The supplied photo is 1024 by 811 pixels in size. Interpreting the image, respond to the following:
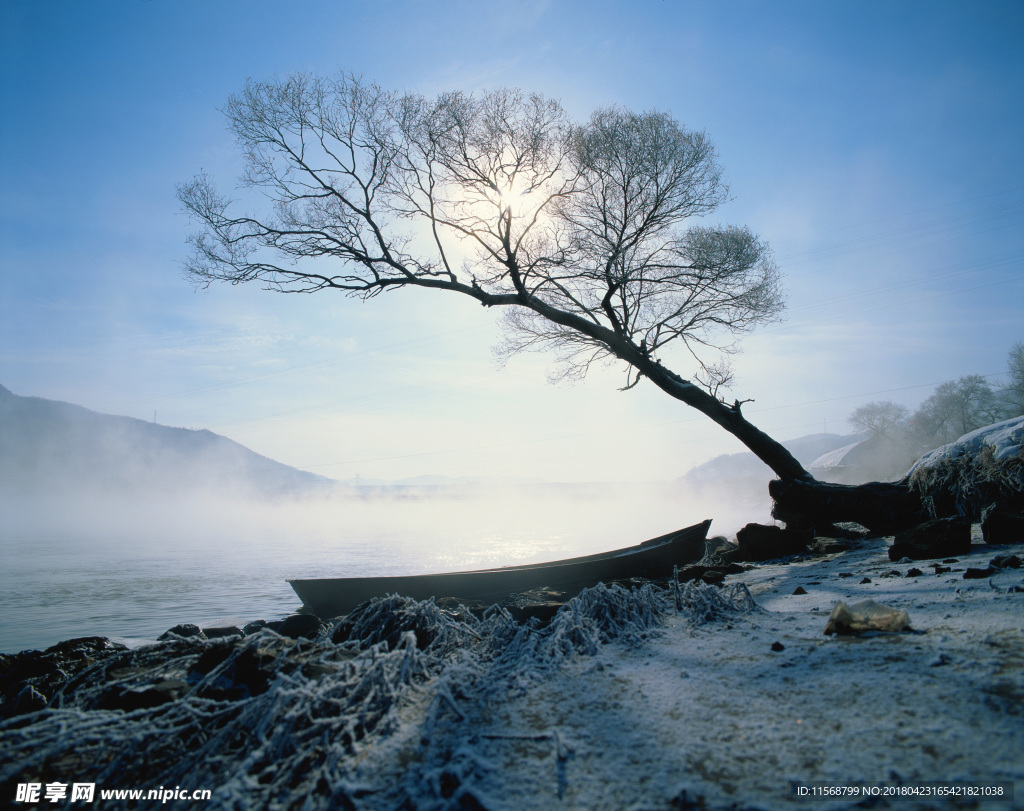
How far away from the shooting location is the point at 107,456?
11631cm

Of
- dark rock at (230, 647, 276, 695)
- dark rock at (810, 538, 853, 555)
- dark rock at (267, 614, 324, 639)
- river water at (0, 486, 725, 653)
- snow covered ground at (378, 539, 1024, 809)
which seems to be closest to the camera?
snow covered ground at (378, 539, 1024, 809)

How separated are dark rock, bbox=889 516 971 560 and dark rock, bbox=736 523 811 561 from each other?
2.46 m

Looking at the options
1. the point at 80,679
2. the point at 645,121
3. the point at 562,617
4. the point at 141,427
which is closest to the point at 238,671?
the point at 80,679

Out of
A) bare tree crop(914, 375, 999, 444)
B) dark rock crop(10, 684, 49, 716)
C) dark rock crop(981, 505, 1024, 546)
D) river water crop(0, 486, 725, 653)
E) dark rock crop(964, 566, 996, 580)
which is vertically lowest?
river water crop(0, 486, 725, 653)

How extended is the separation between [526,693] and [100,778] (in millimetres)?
1551

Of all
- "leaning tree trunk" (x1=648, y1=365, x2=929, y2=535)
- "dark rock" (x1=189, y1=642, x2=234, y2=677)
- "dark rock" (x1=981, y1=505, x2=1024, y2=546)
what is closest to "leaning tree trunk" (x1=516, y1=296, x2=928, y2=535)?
"leaning tree trunk" (x1=648, y1=365, x2=929, y2=535)

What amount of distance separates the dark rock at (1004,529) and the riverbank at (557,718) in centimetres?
314

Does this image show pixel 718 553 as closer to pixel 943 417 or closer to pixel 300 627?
pixel 300 627

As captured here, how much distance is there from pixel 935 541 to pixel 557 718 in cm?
537

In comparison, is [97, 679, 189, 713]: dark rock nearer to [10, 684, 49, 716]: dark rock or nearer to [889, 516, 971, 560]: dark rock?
[10, 684, 49, 716]: dark rock

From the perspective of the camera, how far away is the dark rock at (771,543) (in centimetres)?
791

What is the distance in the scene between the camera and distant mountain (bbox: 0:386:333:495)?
103m

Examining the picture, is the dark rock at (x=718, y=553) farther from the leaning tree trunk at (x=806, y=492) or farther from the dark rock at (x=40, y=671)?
the dark rock at (x=40, y=671)

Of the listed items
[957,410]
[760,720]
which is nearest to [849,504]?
[760,720]
